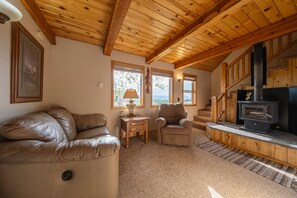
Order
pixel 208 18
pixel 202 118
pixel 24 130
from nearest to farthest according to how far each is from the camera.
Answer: pixel 24 130, pixel 208 18, pixel 202 118

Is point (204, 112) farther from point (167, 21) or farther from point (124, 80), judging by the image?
point (167, 21)

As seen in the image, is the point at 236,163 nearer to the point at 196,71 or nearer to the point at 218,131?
the point at 218,131

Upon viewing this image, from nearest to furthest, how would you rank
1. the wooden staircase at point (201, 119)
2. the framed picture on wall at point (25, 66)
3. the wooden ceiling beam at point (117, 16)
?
the framed picture on wall at point (25, 66)
the wooden ceiling beam at point (117, 16)
the wooden staircase at point (201, 119)

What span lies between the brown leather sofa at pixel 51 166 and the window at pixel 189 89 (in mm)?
4040

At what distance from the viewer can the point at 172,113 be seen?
10.9 ft

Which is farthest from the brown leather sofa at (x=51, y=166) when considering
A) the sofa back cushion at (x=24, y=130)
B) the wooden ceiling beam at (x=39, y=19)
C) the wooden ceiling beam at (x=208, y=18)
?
the wooden ceiling beam at (x=208, y=18)

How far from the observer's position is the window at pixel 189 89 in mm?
4675

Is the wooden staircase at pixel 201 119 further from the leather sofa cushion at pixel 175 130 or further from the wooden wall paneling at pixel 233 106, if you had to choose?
the leather sofa cushion at pixel 175 130

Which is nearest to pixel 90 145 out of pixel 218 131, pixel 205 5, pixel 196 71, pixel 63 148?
pixel 63 148

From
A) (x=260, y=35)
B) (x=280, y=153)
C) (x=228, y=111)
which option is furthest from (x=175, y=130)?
(x=260, y=35)

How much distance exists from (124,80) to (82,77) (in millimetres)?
1046

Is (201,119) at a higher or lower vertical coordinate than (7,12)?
lower

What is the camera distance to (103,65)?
3031 millimetres

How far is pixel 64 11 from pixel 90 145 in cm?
210
